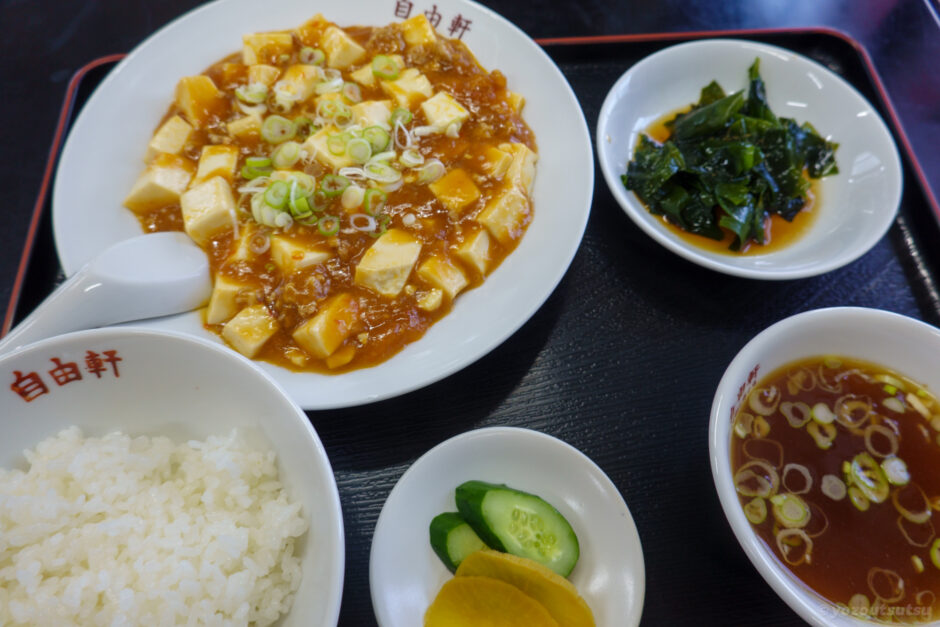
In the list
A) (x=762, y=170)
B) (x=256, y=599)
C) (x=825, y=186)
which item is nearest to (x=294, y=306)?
(x=256, y=599)

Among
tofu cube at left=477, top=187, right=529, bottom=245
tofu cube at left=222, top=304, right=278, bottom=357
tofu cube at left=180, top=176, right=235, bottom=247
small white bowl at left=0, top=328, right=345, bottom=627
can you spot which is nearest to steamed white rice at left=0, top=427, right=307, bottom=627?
small white bowl at left=0, top=328, right=345, bottom=627

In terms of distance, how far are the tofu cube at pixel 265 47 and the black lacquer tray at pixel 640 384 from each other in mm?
926

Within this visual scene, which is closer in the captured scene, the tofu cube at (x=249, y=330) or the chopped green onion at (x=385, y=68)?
the tofu cube at (x=249, y=330)

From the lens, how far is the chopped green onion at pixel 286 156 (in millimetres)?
2355

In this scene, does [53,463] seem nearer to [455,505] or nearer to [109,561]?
[109,561]

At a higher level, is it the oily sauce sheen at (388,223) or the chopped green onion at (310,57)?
the chopped green onion at (310,57)

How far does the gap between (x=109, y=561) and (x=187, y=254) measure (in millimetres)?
1156

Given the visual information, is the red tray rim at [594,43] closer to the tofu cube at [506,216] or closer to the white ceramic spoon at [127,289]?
the white ceramic spoon at [127,289]

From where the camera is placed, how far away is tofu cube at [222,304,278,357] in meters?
1.94

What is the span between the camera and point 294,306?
2.03 m

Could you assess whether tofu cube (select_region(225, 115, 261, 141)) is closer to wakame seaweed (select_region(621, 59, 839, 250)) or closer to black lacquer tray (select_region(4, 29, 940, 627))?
black lacquer tray (select_region(4, 29, 940, 627))

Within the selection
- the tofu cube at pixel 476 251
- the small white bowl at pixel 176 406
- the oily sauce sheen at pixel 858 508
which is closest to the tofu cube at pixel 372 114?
the tofu cube at pixel 476 251

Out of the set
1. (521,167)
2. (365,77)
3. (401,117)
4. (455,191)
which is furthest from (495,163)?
(365,77)

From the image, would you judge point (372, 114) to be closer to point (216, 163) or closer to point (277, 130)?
point (277, 130)
